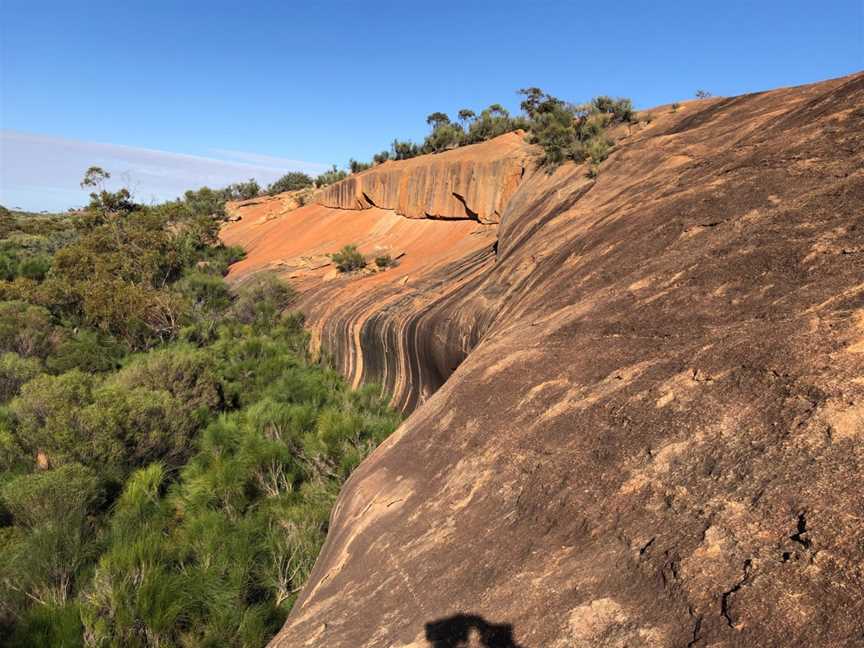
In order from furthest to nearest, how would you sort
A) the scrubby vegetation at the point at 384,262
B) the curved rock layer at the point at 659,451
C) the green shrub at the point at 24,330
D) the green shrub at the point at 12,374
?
the scrubby vegetation at the point at 384,262 → the green shrub at the point at 24,330 → the green shrub at the point at 12,374 → the curved rock layer at the point at 659,451

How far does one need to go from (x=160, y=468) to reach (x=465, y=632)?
→ 21.4 feet

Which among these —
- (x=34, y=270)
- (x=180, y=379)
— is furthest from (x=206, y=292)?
(x=180, y=379)

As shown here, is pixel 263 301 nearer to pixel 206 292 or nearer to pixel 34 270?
pixel 206 292

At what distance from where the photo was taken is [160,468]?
7457 mm

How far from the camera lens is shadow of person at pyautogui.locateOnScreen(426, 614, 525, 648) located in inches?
94.0

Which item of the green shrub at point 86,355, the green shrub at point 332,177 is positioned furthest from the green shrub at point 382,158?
the green shrub at point 86,355

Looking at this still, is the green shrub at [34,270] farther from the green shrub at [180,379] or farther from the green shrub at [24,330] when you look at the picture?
the green shrub at [180,379]

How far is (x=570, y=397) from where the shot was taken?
12.4ft

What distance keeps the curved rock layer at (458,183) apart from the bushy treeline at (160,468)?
22.5 ft

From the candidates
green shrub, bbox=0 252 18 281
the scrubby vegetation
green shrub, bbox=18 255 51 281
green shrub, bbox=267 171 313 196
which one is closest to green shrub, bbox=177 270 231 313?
the scrubby vegetation

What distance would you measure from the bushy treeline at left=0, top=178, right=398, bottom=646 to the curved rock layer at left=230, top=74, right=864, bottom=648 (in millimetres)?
1500

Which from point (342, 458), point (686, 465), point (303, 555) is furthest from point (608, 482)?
point (342, 458)

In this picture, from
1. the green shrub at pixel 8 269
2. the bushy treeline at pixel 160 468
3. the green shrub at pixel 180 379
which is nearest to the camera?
the bushy treeline at pixel 160 468

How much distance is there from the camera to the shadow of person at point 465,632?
2.39m
